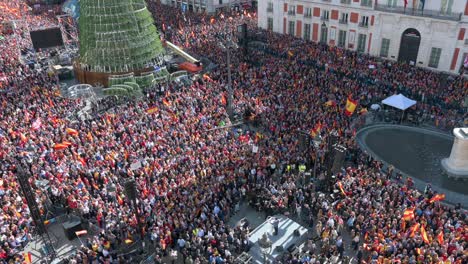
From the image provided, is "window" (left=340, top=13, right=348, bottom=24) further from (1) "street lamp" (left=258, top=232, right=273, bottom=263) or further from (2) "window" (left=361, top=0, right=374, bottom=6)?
(1) "street lamp" (left=258, top=232, right=273, bottom=263)

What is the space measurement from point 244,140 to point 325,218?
885 centimetres

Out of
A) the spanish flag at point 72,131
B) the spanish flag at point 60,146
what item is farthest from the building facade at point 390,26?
the spanish flag at point 60,146

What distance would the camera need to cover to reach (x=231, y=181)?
23.4 meters

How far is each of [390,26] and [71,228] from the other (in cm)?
3769

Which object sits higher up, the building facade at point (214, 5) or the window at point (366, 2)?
the window at point (366, 2)

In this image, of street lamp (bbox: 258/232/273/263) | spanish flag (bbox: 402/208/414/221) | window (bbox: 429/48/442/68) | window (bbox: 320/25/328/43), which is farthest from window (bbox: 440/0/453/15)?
street lamp (bbox: 258/232/273/263)

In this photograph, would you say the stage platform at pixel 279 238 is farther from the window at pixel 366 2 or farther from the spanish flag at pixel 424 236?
the window at pixel 366 2

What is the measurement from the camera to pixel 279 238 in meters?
20.0

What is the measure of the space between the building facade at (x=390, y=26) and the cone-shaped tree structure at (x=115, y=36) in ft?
66.1

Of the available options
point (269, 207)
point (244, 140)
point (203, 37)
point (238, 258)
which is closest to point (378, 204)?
point (269, 207)

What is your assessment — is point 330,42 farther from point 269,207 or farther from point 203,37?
point 269,207

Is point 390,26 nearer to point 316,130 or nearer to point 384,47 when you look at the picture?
point 384,47

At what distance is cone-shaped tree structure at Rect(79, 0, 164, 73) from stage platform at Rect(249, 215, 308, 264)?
91.7 ft

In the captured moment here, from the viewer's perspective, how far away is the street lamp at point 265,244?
18145mm
